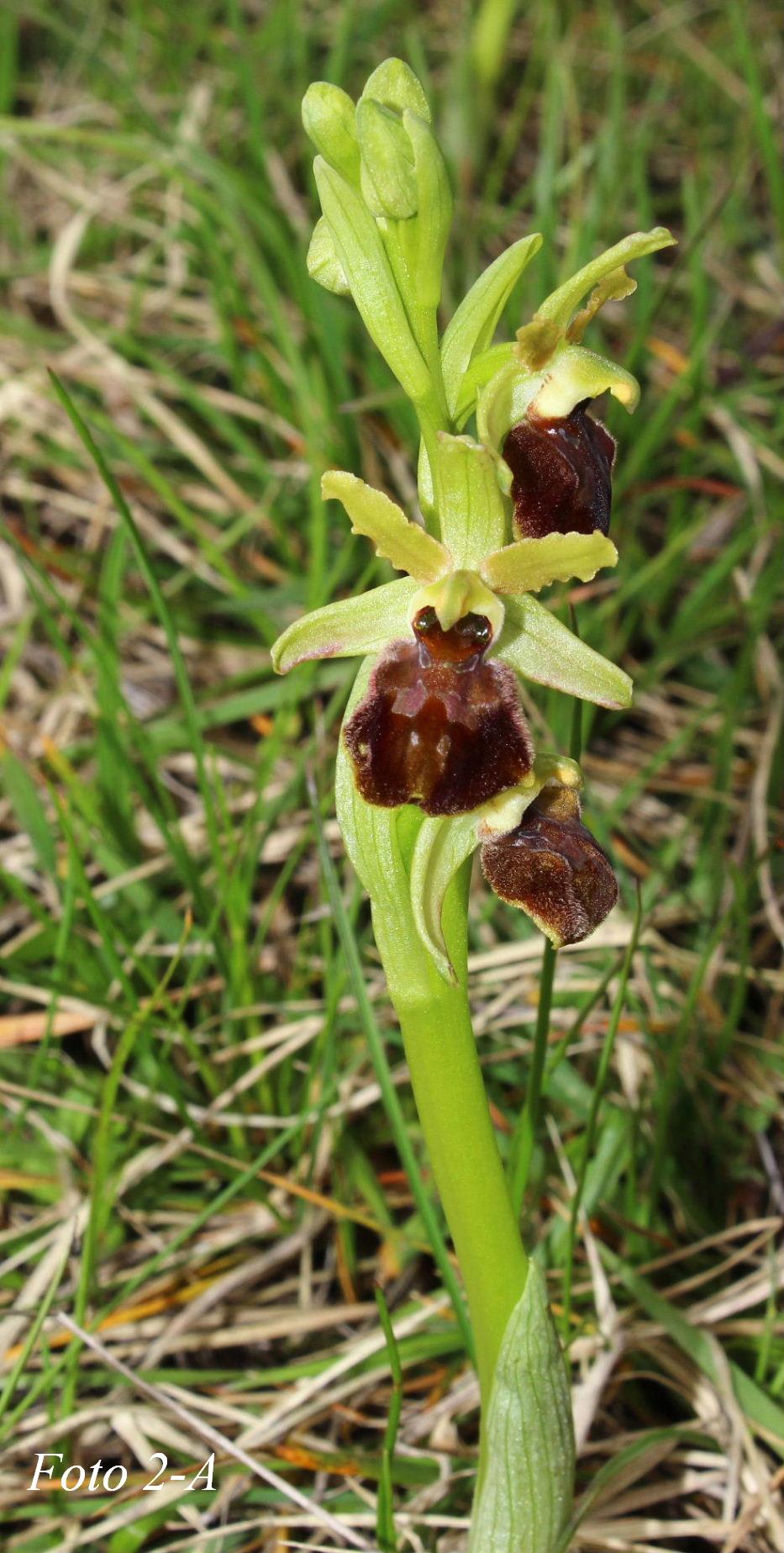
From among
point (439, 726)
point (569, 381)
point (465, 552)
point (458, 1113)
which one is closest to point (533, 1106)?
point (458, 1113)

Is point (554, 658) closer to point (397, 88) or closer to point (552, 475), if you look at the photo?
point (552, 475)

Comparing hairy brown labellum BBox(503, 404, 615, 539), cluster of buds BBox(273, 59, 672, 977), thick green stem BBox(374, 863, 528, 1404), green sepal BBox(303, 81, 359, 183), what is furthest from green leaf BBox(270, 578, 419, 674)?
green sepal BBox(303, 81, 359, 183)

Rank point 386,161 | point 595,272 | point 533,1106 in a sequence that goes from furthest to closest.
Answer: point 533,1106, point 595,272, point 386,161

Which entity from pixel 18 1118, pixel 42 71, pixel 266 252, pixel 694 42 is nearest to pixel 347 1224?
pixel 18 1118

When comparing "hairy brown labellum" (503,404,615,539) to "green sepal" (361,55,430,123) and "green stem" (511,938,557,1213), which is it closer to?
"green sepal" (361,55,430,123)

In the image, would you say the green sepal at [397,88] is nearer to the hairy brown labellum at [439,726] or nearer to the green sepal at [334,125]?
the green sepal at [334,125]

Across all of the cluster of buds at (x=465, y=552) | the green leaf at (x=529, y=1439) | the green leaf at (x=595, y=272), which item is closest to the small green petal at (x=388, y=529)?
the cluster of buds at (x=465, y=552)
